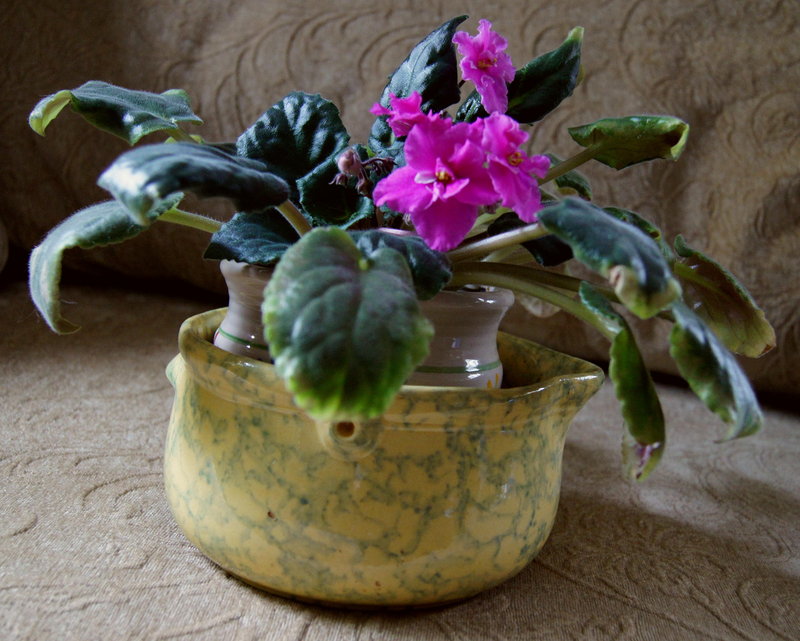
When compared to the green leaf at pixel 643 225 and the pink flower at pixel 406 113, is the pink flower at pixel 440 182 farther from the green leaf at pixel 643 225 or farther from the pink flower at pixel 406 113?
the green leaf at pixel 643 225

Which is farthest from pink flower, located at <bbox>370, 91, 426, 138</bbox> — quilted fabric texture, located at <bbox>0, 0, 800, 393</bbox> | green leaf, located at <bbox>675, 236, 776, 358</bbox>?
quilted fabric texture, located at <bbox>0, 0, 800, 393</bbox>

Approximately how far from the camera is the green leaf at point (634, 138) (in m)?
0.56

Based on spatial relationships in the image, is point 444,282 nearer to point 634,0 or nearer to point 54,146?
point 634,0

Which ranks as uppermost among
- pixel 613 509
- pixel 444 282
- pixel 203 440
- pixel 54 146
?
pixel 444 282

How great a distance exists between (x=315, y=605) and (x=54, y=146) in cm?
103

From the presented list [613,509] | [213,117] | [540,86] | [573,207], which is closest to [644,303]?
[573,207]

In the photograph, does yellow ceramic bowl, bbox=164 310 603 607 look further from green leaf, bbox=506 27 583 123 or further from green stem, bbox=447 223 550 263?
green leaf, bbox=506 27 583 123

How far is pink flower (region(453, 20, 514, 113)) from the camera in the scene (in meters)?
0.54

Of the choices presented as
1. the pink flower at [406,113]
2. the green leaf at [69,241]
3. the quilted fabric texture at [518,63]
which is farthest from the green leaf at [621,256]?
the quilted fabric texture at [518,63]

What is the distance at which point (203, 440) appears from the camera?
530 mm

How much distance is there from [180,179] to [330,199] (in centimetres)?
18

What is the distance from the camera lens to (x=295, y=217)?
527mm

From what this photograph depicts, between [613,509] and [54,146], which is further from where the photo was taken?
[54,146]

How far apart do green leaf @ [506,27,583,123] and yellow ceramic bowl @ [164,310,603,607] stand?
21 centimetres
